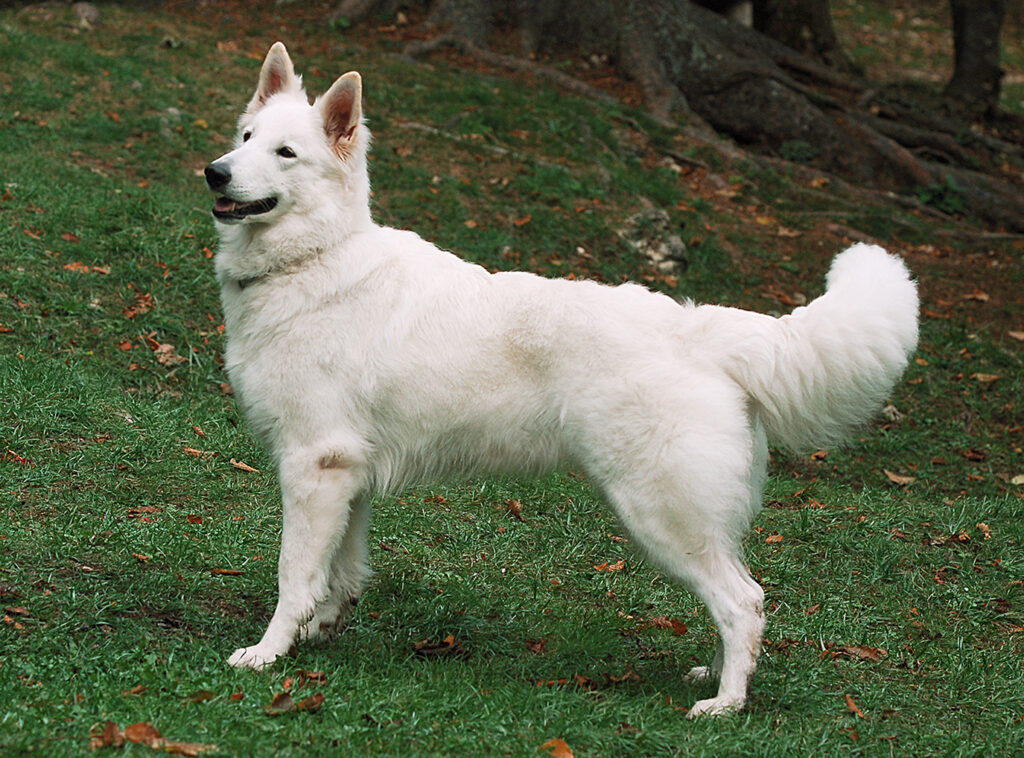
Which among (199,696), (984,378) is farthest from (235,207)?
(984,378)

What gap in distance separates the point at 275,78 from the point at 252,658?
2.59 metres

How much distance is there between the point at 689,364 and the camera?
13.6 ft

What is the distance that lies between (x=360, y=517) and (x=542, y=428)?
103 cm

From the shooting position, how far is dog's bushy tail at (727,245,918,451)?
13.2 ft

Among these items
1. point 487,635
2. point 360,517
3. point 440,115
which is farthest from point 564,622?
point 440,115

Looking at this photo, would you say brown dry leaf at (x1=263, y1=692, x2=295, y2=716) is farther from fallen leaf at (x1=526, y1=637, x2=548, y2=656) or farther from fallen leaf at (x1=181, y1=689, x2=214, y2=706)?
fallen leaf at (x1=526, y1=637, x2=548, y2=656)

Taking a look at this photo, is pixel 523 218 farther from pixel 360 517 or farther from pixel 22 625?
pixel 22 625

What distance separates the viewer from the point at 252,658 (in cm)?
407

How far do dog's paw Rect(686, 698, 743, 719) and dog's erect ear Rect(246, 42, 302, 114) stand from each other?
3224 mm

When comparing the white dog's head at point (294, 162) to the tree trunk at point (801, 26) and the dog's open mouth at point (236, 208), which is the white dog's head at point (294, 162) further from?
the tree trunk at point (801, 26)

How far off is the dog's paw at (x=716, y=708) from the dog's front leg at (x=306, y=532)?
1590mm

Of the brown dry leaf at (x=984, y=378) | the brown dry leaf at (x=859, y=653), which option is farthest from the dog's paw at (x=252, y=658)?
the brown dry leaf at (x=984, y=378)

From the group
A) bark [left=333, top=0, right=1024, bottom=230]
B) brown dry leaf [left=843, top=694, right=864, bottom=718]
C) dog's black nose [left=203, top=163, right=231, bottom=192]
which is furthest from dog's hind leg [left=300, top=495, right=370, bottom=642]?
bark [left=333, top=0, right=1024, bottom=230]

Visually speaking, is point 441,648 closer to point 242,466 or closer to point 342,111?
point 242,466
